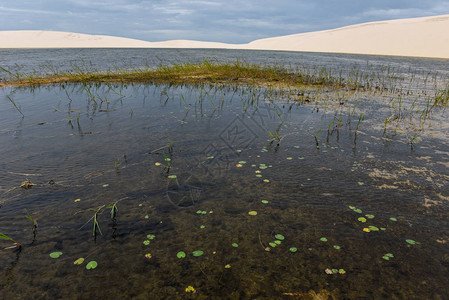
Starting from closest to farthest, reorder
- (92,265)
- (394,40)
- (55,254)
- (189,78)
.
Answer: (92,265) < (55,254) < (189,78) < (394,40)

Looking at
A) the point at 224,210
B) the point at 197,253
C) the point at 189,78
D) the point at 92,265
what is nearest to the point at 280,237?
the point at 224,210

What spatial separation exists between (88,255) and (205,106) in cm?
727

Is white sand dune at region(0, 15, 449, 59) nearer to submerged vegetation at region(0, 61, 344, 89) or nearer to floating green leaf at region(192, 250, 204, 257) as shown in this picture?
submerged vegetation at region(0, 61, 344, 89)

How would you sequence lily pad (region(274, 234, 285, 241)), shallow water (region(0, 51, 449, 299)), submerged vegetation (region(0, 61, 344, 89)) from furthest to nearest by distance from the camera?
1. submerged vegetation (region(0, 61, 344, 89))
2. lily pad (region(274, 234, 285, 241))
3. shallow water (region(0, 51, 449, 299))

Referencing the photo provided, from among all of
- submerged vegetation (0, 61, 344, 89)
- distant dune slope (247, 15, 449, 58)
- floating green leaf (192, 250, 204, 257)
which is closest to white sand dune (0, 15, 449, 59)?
distant dune slope (247, 15, 449, 58)

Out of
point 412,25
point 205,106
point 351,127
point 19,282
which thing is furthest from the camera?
point 412,25

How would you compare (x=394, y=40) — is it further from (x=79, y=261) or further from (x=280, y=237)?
(x=79, y=261)

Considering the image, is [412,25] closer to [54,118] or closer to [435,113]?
[435,113]

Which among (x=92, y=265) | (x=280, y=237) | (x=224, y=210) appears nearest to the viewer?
(x=92, y=265)

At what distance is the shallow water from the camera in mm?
2436

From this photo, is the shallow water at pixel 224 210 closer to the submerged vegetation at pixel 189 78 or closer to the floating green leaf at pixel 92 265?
the floating green leaf at pixel 92 265

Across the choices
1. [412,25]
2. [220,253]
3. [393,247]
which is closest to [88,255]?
[220,253]

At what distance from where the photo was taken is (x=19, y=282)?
92.9 inches

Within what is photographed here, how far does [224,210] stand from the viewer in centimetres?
352
